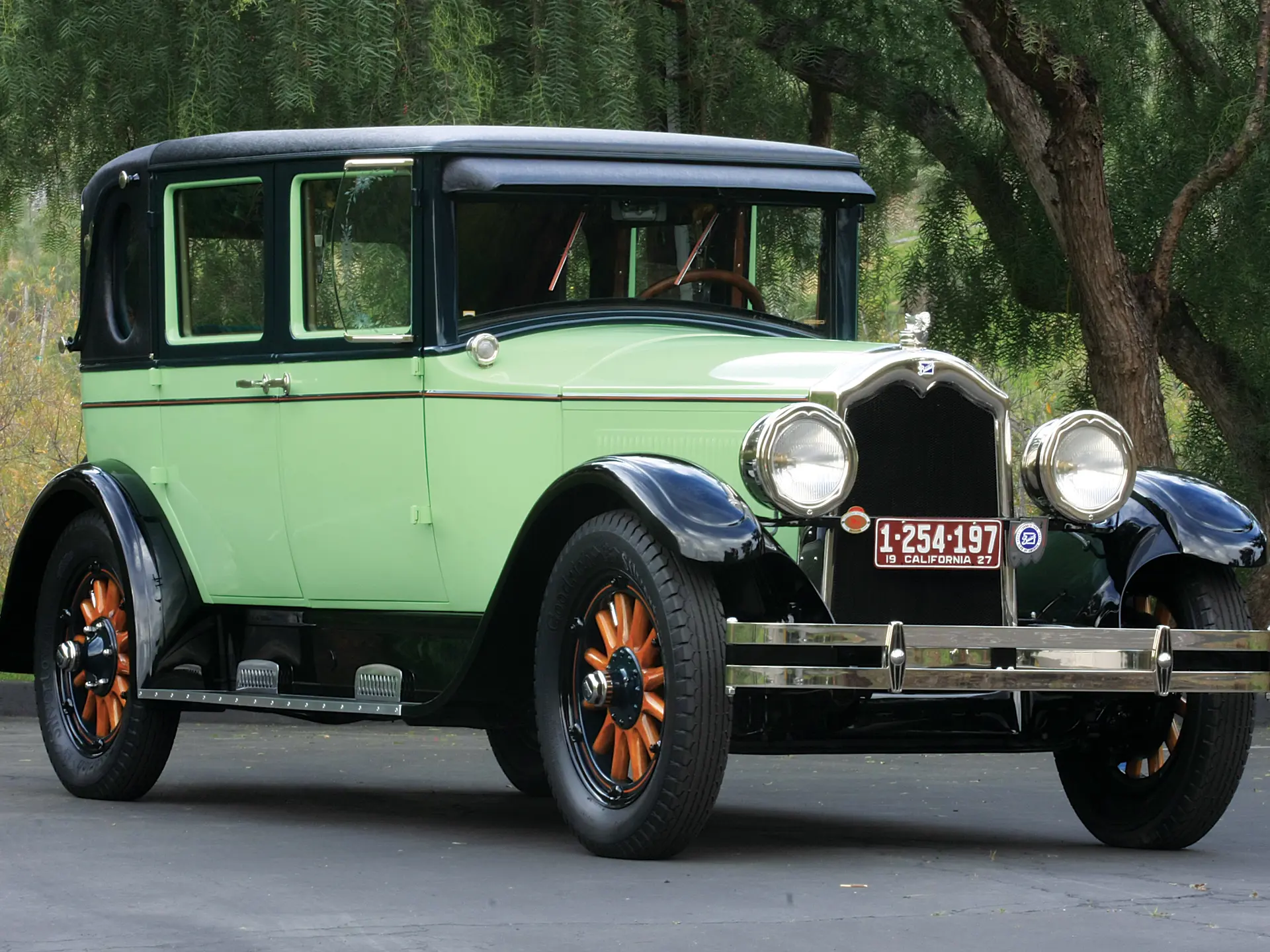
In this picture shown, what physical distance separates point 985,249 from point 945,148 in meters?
1.07

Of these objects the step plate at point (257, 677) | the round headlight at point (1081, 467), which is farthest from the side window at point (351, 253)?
the round headlight at point (1081, 467)

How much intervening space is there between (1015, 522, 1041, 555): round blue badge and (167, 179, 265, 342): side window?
292 centimetres

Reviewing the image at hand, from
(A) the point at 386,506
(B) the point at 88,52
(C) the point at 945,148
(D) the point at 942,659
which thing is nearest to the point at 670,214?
(A) the point at 386,506

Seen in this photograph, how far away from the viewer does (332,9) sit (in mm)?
10898

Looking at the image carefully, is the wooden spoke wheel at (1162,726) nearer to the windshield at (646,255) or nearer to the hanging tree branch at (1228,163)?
the windshield at (646,255)

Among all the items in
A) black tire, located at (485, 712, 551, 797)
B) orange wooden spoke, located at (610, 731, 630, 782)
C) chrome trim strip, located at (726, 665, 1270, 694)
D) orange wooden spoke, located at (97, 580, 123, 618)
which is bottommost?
black tire, located at (485, 712, 551, 797)

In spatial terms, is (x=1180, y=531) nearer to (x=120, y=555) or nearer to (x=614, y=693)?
(x=614, y=693)

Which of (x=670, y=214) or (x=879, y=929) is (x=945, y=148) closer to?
(x=670, y=214)

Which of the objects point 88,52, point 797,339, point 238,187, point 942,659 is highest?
point 88,52

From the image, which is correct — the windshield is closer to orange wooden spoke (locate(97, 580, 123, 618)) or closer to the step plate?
the step plate

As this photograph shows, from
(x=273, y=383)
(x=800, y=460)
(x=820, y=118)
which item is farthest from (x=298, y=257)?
(x=820, y=118)

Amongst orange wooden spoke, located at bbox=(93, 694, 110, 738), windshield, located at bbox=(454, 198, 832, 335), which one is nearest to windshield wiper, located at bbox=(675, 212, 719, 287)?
windshield, located at bbox=(454, 198, 832, 335)

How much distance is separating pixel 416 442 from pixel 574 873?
1.81 m

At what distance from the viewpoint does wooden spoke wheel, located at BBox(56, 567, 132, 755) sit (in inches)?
342
